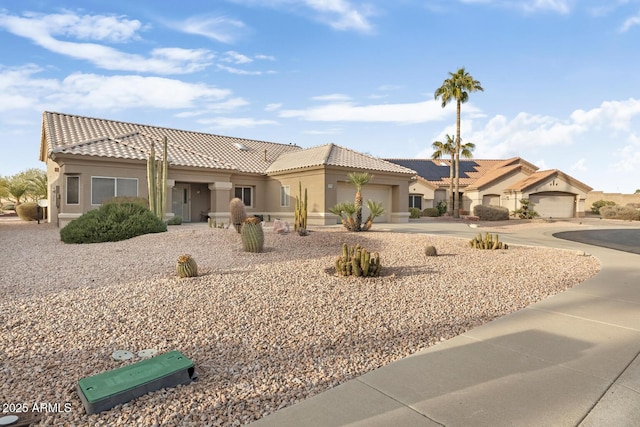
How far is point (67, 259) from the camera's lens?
9.58m

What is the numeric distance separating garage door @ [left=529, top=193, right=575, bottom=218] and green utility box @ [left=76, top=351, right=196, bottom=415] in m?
37.3

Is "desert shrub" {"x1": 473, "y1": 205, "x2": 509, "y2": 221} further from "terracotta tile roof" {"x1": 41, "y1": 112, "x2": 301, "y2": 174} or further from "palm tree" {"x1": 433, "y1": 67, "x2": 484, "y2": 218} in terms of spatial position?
"terracotta tile roof" {"x1": 41, "y1": 112, "x2": 301, "y2": 174}

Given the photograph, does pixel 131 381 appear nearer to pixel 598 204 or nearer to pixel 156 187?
pixel 156 187

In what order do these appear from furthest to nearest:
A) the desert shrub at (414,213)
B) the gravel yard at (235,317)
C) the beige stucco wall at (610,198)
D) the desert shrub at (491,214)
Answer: the beige stucco wall at (610,198) < the desert shrub at (414,213) < the desert shrub at (491,214) < the gravel yard at (235,317)

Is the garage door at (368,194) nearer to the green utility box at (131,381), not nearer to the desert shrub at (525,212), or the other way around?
the desert shrub at (525,212)

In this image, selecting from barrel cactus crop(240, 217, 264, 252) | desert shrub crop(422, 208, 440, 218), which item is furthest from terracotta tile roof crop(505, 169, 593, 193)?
barrel cactus crop(240, 217, 264, 252)

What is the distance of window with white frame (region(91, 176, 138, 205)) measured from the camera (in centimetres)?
1934

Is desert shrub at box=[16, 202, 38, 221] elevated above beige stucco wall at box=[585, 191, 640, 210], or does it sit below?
below

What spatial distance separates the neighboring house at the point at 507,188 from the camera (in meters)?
34.7

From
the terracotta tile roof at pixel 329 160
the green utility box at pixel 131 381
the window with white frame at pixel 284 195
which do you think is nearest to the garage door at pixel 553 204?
the terracotta tile roof at pixel 329 160

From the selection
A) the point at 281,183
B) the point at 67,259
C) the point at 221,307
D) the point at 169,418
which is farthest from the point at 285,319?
the point at 281,183

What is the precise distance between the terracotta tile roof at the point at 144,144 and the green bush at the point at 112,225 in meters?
6.73

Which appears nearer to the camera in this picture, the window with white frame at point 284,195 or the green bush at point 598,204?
the window with white frame at point 284,195

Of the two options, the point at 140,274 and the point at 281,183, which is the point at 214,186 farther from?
the point at 140,274
